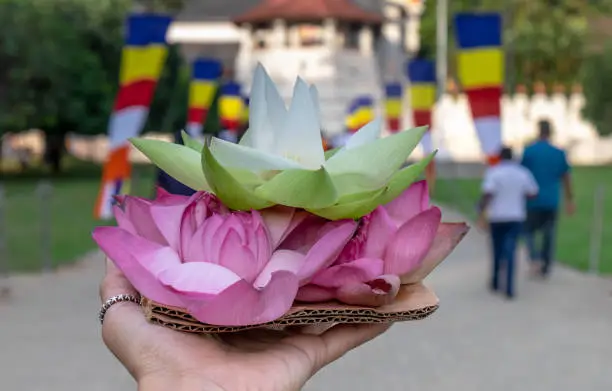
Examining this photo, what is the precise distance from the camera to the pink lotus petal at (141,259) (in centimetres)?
158

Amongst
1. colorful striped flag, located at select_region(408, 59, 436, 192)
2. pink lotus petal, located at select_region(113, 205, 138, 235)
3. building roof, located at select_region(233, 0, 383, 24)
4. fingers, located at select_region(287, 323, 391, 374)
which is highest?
pink lotus petal, located at select_region(113, 205, 138, 235)

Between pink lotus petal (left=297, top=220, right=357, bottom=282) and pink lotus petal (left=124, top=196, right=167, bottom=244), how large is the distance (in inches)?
13.0

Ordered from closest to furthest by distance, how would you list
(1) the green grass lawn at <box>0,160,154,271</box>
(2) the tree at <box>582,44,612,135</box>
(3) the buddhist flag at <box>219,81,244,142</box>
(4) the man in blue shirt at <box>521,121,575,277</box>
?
1. (4) the man in blue shirt at <box>521,121,575,277</box>
2. (1) the green grass lawn at <box>0,160,154,271</box>
3. (3) the buddhist flag at <box>219,81,244,142</box>
4. (2) the tree at <box>582,44,612,135</box>

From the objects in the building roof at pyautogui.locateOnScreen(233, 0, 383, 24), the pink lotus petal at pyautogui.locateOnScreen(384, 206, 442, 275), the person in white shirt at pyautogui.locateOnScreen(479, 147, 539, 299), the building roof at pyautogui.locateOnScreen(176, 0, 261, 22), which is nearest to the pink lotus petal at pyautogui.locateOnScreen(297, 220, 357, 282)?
the pink lotus petal at pyautogui.locateOnScreen(384, 206, 442, 275)

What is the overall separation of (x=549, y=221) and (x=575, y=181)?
19894mm

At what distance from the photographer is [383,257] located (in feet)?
5.43

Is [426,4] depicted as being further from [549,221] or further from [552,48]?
[549,221]

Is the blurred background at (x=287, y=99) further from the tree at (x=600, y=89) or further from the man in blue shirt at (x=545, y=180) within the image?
the man in blue shirt at (x=545, y=180)

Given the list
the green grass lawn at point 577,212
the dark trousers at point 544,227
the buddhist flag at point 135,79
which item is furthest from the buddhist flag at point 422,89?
the buddhist flag at point 135,79

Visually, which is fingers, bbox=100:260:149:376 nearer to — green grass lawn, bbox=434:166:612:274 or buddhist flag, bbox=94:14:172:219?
buddhist flag, bbox=94:14:172:219

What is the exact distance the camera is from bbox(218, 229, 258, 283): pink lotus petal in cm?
154

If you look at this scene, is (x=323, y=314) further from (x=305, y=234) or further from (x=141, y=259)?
(x=141, y=259)

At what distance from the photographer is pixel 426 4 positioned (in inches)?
2397

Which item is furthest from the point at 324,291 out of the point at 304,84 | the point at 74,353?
the point at 74,353
